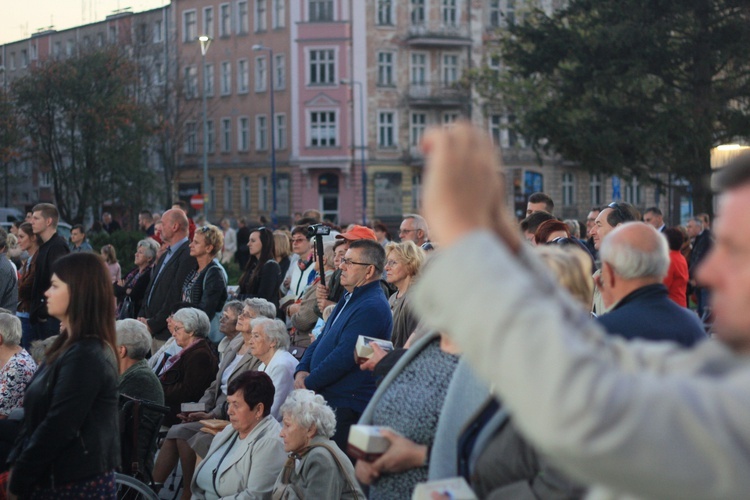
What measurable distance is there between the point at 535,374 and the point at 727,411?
263 mm

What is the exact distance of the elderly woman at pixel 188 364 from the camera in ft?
28.6

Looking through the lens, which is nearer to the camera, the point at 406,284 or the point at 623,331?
the point at 623,331

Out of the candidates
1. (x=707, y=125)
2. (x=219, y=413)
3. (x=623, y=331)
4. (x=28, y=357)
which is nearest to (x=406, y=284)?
(x=219, y=413)

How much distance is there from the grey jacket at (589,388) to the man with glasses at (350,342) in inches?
209

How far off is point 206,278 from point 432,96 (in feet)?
172

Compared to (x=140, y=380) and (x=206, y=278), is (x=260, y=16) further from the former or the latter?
(x=140, y=380)

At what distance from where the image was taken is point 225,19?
6538cm

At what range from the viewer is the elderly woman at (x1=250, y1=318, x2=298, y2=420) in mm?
7934

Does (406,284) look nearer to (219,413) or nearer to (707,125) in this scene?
(219,413)

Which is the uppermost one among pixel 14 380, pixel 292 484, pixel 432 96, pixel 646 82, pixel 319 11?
pixel 319 11

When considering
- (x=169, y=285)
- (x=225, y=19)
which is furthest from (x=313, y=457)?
(x=225, y=19)

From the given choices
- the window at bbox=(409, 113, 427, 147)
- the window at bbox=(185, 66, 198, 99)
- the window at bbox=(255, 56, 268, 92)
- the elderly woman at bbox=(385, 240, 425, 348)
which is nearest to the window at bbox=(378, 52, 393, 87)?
the window at bbox=(409, 113, 427, 147)

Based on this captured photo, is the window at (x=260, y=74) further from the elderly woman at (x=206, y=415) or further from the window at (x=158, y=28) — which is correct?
the elderly woman at (x=206, y=415)

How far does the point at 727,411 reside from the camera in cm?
145
